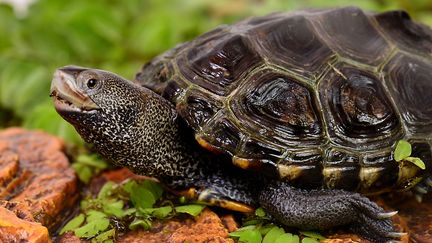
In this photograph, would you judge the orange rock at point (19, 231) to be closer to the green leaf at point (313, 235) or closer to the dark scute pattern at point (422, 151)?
the green leaf at point (313, 235)

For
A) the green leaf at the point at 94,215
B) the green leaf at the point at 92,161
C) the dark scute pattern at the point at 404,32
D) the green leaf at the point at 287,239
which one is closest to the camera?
the green leaf at the point at 287,239

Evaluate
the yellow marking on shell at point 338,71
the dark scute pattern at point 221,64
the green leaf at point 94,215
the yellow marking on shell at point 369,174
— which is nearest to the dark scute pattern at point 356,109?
the yellow marking on shell at point 338,71

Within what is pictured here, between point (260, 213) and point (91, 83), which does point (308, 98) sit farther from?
point (91, 83)

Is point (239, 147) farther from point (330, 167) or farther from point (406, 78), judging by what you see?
point (406, 78)

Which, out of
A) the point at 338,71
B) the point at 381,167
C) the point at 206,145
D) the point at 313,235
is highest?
the point at 338,71

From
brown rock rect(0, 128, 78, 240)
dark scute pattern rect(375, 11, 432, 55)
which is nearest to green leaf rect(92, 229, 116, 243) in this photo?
brown rock rect(0, 128, 78, 240)

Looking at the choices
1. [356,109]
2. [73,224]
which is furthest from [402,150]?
[73,224]

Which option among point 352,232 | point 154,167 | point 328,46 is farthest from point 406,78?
point 154,167
